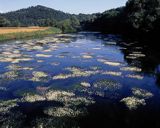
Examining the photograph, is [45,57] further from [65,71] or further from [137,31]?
[137,31]

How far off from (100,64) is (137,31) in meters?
58.2

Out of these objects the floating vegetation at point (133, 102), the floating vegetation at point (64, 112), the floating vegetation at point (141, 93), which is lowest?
the floating vegetation at point (141, 93)

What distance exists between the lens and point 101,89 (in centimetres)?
3297

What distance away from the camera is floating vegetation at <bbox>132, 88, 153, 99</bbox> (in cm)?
3069

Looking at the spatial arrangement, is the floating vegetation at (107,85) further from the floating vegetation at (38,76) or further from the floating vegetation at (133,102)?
the floating vegetation at (38,76)

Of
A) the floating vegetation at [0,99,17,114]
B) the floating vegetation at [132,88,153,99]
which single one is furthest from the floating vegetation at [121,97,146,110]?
the floating vegetation at [0,99,17,114]

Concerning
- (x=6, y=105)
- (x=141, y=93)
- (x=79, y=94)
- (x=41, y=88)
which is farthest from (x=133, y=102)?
(x=6, y=105)

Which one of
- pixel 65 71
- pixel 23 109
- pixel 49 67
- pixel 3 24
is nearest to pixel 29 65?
pixel 49 67

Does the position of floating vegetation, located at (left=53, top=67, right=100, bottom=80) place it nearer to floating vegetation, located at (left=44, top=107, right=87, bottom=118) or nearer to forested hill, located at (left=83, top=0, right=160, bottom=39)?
floating vegetation, located at (left=44, top=107, right=87, bottom=118)

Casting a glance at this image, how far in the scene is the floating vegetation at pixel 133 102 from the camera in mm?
27569

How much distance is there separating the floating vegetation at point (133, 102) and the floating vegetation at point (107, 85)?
437 centimetres

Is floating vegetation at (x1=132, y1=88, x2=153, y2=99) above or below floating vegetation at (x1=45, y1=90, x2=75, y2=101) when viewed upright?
below

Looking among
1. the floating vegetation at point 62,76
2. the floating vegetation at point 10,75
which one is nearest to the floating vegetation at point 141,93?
the floating vegetation at point 62,76

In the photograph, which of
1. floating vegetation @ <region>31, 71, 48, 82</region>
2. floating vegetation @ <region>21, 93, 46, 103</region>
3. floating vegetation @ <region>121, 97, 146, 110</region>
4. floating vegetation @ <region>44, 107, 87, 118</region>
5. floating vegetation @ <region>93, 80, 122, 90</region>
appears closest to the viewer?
floating vegetation @ <region>44, 107, 87, 118</region>
